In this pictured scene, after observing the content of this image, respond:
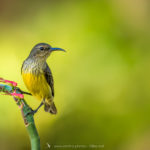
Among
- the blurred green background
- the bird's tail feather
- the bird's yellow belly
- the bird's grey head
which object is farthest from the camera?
the blurred green background

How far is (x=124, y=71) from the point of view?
5.75m

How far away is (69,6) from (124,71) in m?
2.03

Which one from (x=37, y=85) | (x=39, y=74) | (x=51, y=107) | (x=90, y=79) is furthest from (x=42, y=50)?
(x=90, y=79)

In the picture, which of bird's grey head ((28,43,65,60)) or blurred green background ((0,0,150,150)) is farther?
blurred green background ((0,0,150,150))

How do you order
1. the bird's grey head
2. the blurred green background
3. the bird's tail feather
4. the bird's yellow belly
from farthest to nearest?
the blurred green background < the bird's tail feather < the bird's grey head < the bird's yellow belly

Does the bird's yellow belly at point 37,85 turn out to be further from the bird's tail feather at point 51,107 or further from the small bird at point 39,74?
the bird's tail feather at point 51,107

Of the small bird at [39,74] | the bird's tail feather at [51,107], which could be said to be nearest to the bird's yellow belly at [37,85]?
the small bird at [39,74]

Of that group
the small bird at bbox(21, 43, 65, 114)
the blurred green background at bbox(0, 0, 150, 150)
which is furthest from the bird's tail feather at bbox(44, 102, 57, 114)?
the blurred green background at bbox(0, 0, 150, 150)

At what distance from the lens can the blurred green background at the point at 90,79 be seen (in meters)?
5.36

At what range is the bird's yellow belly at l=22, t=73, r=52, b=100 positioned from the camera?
164 inches

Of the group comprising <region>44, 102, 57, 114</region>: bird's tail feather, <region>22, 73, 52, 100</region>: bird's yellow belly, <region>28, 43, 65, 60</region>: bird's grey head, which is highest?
<region>28, 43, 65, 60</region>: bird's grey head

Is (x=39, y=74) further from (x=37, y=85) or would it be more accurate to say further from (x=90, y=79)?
(x=90, y=79)

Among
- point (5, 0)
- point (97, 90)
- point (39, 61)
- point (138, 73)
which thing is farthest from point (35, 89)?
point (5, 0)

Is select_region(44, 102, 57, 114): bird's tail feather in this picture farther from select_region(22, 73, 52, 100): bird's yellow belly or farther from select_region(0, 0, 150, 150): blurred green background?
select_region(0, 0, 150, 150): blurred green background
